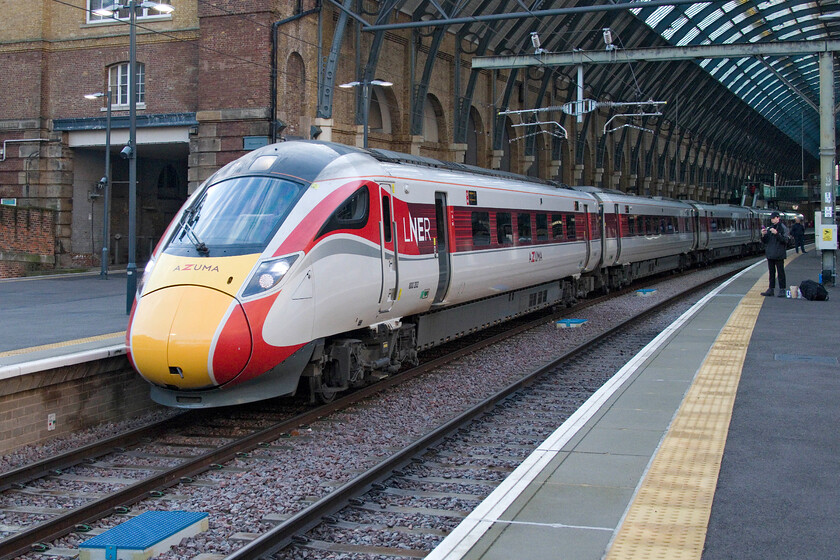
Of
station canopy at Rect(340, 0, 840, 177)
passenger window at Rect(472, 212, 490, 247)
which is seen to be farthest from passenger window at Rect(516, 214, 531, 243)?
station canopy at Rect(340, 0, 840, 177)

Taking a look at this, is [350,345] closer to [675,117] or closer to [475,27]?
[475,27]

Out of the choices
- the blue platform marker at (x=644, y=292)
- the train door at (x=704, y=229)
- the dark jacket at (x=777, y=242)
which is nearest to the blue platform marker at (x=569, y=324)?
the dark jacket at (x=777, y=242)

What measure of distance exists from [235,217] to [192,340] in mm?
1662

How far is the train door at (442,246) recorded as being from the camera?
1230 centimetres

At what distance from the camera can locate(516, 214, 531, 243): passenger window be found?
15.8m

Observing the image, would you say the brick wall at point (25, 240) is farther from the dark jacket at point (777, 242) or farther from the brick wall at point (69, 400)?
the dark jacket at point (777, 242)

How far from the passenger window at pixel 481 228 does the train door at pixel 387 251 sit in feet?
10.1

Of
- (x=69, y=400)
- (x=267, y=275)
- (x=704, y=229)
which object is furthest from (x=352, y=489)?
(x=704, y=229)

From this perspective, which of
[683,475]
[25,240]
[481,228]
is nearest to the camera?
[683,475]

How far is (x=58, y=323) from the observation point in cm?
1354

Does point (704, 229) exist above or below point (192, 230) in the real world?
above

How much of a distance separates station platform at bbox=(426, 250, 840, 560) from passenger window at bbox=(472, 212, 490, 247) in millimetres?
3533

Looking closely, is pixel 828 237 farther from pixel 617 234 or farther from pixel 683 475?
pixel 683 475

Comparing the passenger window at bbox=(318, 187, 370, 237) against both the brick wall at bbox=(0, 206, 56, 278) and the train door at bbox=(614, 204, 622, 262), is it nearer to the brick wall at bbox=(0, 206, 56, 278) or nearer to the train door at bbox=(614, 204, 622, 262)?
the train door at bbox=(614, 204, 622, 262)
